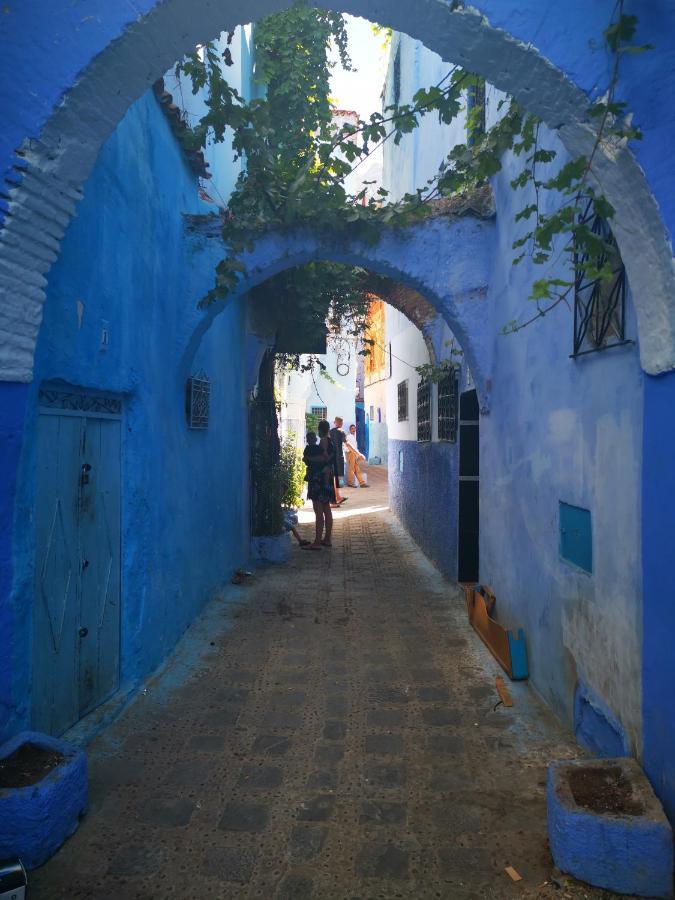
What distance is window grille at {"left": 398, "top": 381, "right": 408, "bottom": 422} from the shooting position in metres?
11.1

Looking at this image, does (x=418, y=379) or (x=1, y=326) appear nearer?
(x=1, y=326)

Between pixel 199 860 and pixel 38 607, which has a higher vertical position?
pixel 38 607

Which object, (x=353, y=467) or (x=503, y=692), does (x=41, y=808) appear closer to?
(x=503, y=692)

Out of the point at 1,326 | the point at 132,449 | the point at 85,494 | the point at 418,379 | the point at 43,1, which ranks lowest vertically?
the point at 85,494

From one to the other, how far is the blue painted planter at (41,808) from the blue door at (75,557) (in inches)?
19.5

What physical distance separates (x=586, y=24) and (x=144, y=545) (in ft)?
12.3

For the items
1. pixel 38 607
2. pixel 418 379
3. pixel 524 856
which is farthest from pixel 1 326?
pixel 418 379

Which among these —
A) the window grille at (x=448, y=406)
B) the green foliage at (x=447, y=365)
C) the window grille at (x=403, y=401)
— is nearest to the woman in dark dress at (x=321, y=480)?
the window grille at (x=403, y=401)

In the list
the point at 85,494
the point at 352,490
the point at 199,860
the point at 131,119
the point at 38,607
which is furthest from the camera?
the point at 352,490

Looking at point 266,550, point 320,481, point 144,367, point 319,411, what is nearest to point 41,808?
point 144,367

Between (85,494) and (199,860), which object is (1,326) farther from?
(199,860)

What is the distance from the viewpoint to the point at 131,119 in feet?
13.4

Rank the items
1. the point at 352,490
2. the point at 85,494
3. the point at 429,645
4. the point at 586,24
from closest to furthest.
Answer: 1. the point at 586,24
2. the point at 85,494
3. the point at 429,645
4. the point at 352,490

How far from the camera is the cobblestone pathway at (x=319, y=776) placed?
97.3 inches
